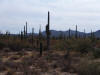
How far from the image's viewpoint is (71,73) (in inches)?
629

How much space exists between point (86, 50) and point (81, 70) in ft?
47.3

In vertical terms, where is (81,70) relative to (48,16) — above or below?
below

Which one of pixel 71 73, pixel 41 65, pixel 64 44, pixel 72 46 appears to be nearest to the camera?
pixel 71 73

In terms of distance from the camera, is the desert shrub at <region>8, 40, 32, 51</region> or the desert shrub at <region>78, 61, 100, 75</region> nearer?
the desert shrub at <region>78, 61, 100, 75</region>

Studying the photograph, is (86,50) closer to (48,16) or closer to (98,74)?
(48,16)

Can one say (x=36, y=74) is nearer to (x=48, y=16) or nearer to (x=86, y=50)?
(x=86, y=50)

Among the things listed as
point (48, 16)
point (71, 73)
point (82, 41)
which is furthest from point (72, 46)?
point (71, 73)

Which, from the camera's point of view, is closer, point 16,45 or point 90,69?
point 90,69

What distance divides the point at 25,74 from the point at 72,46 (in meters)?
17.8

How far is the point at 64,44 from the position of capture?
33.2 m

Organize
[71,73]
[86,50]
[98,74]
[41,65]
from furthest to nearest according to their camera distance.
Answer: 1. [86,50]
2. [41,65]
3. [71,73]
4. [98,74]

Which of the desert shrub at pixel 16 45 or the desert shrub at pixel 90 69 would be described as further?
the desert shrub at pixel 16 45

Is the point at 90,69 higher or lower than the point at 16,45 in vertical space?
lower

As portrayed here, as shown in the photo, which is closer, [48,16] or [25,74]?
[25,74]
